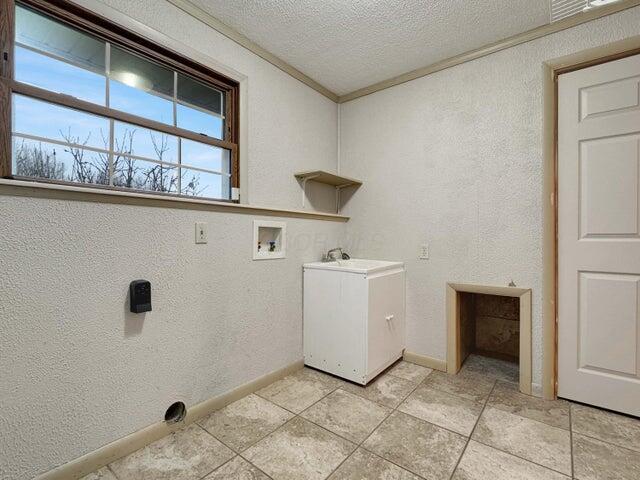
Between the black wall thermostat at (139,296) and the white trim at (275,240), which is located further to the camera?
the white trim at (275,240)

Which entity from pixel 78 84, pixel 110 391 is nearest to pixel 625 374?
pixel 110 391

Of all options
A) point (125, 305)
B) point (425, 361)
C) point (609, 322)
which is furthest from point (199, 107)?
point (609, 322)

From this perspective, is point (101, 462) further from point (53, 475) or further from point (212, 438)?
point (212, 438)

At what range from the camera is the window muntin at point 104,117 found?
138 cm

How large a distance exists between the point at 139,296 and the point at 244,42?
181 cm

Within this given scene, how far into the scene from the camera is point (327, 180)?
9.13 ft

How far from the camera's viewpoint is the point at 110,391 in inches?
57.1

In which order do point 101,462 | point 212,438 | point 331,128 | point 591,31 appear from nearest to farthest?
Result: point 101,462 → point 212,438 → point 591,31 → point 331,128

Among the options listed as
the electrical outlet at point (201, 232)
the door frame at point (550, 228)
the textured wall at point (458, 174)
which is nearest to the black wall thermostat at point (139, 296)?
the electrical outlet at point (201, 232)

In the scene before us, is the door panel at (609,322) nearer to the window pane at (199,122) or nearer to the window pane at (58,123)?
the window pane at (199,122)

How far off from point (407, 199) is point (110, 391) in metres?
2.35

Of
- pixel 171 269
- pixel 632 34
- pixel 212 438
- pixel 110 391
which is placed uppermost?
pixel 632 34

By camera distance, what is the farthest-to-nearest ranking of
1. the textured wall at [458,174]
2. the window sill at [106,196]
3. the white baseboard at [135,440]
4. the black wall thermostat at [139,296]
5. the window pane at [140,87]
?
1. the textured wall at [458,174]
2. the window pane at [140,87]
3. the black wall thermostat at [139,296]
4. the white baseboard at [135,440]
5. the window sill at [106,196]

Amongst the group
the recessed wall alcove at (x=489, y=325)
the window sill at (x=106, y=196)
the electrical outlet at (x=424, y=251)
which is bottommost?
the recessed wall alcove at (x=489, y=325)
